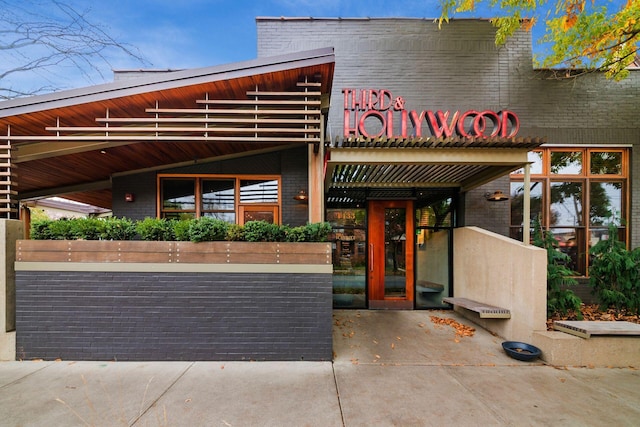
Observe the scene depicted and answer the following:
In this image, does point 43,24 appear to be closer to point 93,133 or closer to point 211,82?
point 93,133

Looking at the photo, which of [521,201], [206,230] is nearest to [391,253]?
[521,201]

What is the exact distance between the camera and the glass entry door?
6.33 m

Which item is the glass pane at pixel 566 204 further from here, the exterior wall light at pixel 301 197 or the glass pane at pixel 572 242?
the exterior wall light at pixel 301 197

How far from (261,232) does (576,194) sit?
7.35m

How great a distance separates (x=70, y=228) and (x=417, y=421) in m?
4.92

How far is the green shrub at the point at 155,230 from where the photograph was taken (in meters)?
3.84

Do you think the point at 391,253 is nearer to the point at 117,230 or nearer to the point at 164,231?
the point at 164,231

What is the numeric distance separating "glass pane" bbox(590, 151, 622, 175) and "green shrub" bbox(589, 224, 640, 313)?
215 cm

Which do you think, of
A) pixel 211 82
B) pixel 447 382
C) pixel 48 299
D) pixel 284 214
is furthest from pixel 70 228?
pixel 447 382

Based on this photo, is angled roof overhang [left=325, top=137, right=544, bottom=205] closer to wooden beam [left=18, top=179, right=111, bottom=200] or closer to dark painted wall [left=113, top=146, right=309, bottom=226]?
dark painted wall [left=113, top=146, right=309, bottom=226]

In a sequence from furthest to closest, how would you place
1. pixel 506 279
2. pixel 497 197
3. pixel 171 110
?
pixel 497 197 → pixel 506 279 → pixel 171 110

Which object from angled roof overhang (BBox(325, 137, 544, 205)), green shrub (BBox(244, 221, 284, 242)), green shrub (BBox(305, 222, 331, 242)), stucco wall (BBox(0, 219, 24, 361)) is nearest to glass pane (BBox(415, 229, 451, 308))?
angled roof overhang (BBox(325, 137, 544, 205))

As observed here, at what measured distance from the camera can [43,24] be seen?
646 cm

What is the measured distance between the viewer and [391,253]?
6.41 meters
